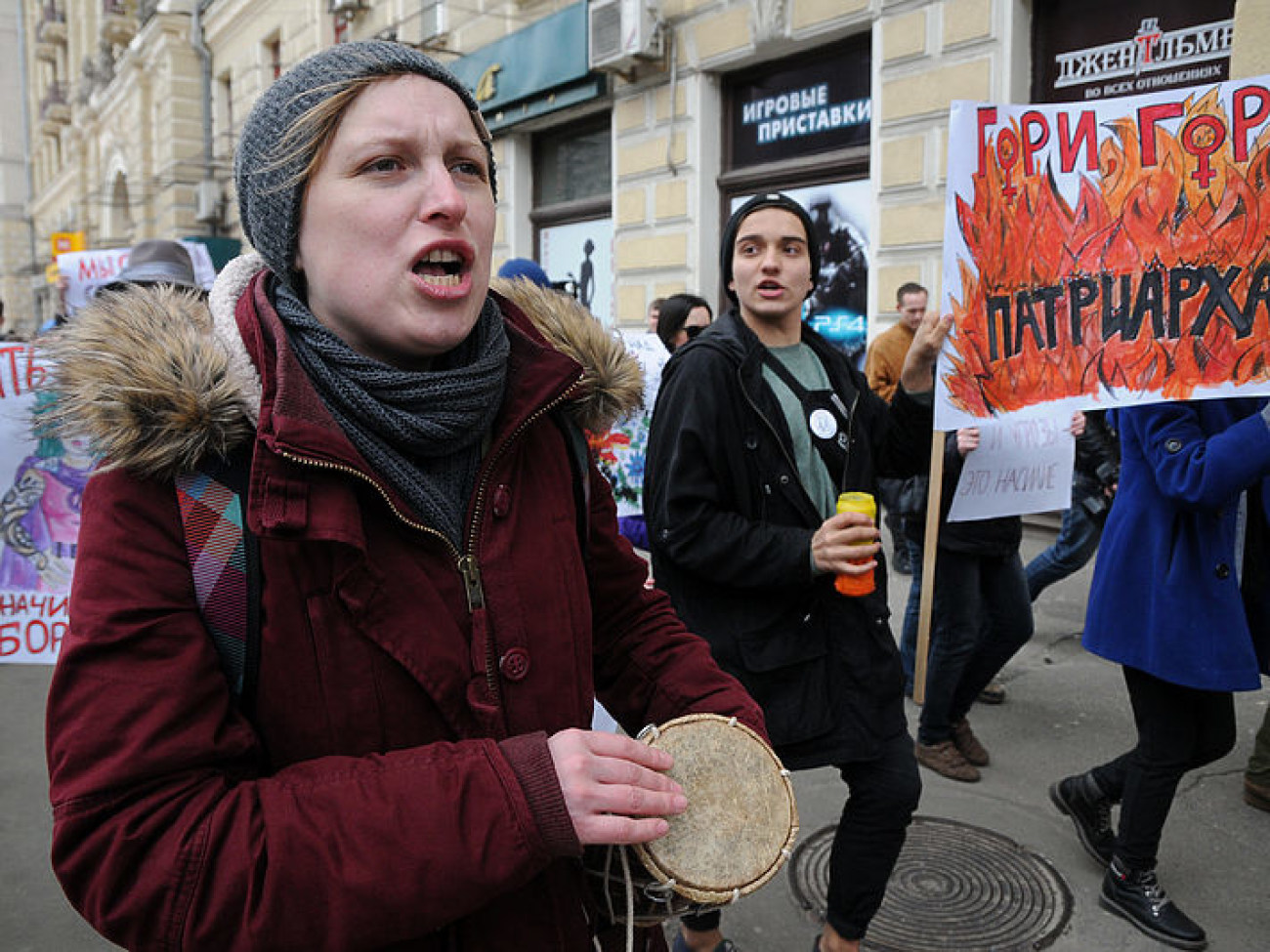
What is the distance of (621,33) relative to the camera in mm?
9516

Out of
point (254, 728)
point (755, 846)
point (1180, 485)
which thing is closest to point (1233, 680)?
point (1180, 485)

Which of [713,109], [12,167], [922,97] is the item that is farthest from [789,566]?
[12,167]

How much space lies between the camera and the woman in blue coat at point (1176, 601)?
2643 mm

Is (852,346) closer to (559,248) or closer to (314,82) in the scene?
(559,248)

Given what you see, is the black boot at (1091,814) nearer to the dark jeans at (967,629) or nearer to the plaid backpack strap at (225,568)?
the dark jeans at (967,629)

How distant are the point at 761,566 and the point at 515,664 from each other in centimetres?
121

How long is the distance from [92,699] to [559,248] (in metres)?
11.4

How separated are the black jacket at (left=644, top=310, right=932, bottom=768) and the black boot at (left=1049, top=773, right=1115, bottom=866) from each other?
956 millimetres

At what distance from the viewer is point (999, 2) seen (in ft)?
22.6

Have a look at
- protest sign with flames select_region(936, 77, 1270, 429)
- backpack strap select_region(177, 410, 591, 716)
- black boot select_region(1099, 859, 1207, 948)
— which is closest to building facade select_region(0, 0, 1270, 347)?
protest sign with flames select_region(936, 77, 1270, 429)

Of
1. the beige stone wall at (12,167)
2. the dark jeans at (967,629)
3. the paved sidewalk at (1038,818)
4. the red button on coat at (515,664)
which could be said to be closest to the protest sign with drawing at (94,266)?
the paved sidewalk at (1038,818)

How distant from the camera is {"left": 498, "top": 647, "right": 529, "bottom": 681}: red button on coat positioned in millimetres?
1301

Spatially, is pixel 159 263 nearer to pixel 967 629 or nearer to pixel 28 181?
pixel 967 629

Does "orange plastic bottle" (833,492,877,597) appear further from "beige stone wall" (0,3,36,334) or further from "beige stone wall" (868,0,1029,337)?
"beige stone wall" (0,3,36,334)
